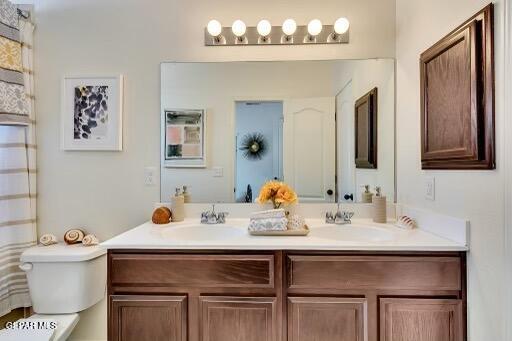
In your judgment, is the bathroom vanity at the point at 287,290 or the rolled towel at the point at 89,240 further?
the rolled towel at the point at 89,240

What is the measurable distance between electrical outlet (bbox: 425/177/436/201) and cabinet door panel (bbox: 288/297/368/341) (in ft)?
2.02

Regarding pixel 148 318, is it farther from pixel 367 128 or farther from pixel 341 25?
pixel 341 25

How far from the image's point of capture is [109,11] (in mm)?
1928

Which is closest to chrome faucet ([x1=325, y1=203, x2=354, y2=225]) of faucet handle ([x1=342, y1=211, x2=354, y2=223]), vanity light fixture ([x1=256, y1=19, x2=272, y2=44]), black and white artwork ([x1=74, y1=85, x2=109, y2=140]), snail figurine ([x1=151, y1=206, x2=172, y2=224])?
faucet handle ([x1=342, y1=211, x2=354, y2=223])

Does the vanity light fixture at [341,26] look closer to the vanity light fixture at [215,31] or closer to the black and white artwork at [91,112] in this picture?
the vanity light fixture at [215,31]

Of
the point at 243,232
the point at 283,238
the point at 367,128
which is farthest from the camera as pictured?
the point at 367,128

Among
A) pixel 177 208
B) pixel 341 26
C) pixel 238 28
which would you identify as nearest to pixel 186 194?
pixel 177 208

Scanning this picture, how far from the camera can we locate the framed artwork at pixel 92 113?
1913mm

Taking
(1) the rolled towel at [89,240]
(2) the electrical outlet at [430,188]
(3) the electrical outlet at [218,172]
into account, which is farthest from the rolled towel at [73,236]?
(2) the electrical outlet at [430,188]

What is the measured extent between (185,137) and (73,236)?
2.96 feet

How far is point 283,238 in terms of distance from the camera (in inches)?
57.2

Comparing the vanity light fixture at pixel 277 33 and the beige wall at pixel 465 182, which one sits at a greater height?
the vanity light fixture at pixel 277 33

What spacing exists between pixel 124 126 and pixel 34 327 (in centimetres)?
117

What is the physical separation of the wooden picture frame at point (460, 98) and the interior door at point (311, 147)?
52 centimetres
